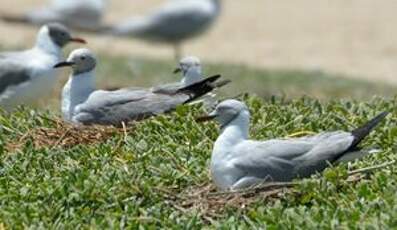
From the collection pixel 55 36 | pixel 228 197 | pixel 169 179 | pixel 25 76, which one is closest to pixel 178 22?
pixel 55 36

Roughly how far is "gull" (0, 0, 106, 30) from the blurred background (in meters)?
0.30

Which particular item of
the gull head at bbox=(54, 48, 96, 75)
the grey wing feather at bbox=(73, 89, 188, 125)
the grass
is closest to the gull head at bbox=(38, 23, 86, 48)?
the gull head at bbox=(54, 48, 96, 75)

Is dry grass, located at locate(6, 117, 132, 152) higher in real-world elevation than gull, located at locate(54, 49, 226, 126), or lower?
lower

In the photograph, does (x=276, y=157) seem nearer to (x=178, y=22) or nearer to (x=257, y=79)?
(x=257, y=79)

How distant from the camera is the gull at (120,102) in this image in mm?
8117

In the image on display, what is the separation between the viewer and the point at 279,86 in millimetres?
14680

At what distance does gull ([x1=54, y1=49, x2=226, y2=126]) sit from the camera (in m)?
8.12

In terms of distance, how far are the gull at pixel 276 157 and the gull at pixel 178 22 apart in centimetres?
1285

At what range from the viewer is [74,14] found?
21828mm

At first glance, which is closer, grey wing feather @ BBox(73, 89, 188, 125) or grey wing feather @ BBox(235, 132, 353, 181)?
grey wing feather @ BBox(235, 132, 353, 181)

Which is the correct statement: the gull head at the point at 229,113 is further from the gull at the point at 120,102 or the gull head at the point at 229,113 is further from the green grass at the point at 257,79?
the green grass at the point at 257,79

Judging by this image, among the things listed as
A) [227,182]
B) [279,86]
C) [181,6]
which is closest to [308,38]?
[181,6]

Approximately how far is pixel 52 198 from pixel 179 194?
0.63 meters

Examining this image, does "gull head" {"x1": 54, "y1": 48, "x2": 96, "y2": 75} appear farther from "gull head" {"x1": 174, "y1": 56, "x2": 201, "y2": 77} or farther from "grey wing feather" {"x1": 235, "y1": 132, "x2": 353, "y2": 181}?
"grey wing feather" {"x1": 235, "y1": 132, "x2": 353, "y2": 181}
